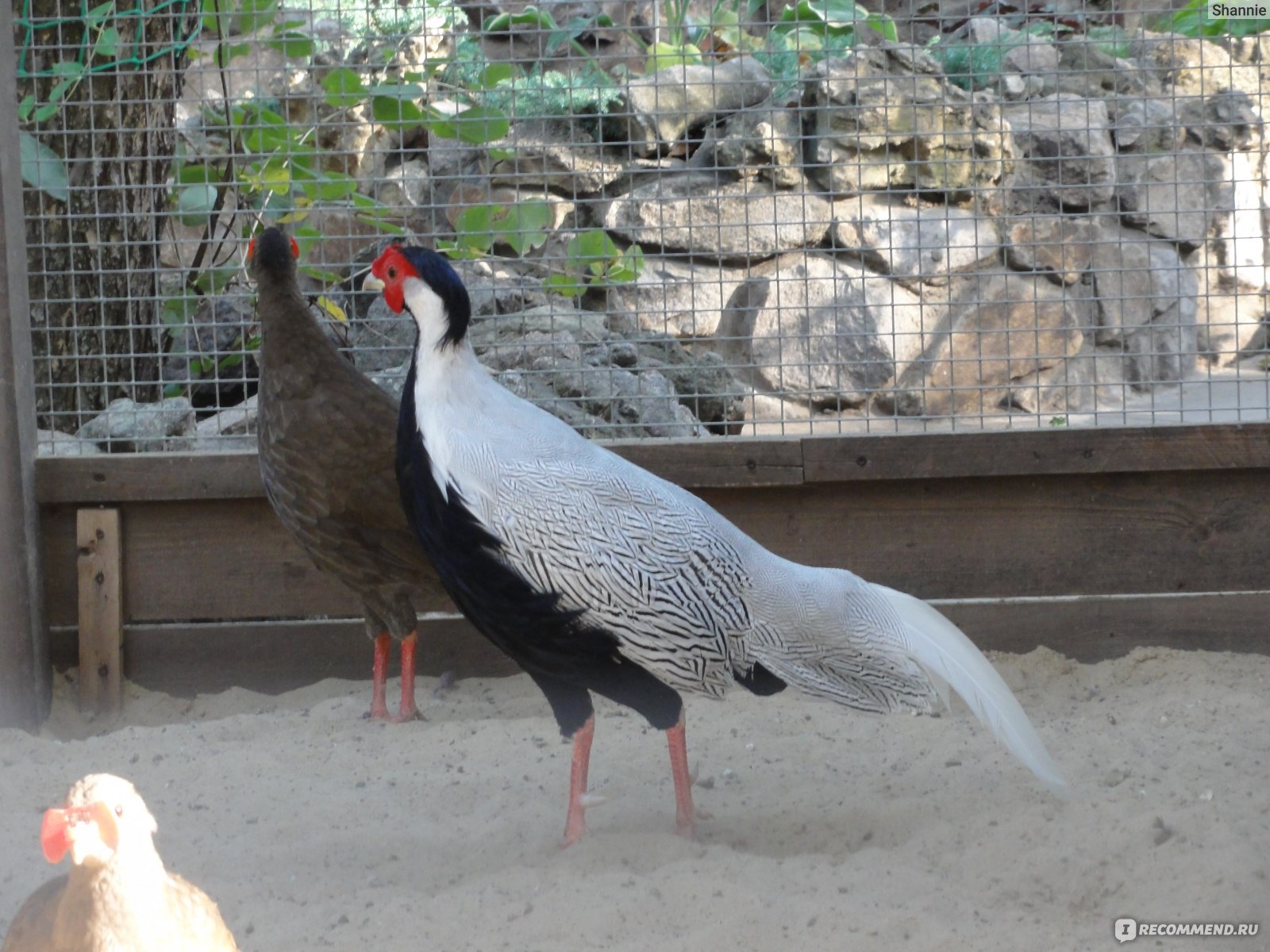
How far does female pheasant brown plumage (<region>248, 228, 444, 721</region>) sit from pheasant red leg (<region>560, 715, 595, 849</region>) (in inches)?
30.7

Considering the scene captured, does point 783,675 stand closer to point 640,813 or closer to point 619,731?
point 640,813

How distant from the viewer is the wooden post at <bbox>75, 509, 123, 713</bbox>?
3.65 meters

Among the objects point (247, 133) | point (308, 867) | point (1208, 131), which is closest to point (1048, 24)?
point (1208, 131)

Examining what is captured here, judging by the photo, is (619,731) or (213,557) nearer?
(619,731)

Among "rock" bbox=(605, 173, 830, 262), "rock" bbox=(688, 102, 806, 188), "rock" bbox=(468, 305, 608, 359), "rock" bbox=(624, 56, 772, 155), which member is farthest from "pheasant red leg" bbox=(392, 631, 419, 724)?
"rock" bbox=(624, 56, 772, 155)

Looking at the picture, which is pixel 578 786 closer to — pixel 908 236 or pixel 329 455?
pixel 329 455

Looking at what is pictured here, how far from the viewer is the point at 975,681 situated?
253 centimetres

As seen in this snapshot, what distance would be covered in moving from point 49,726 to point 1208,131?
7.39 metres

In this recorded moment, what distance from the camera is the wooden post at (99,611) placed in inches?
144

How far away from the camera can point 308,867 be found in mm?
2541

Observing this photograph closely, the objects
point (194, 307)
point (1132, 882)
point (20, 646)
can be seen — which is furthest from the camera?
point (194, 307)

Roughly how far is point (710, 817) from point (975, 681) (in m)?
0.63

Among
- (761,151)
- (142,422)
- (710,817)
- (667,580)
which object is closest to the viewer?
(667,580)

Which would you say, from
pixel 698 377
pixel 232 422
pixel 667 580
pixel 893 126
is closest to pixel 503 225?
pixel 698 377
